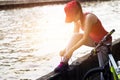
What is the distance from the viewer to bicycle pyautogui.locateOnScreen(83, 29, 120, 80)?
5.11 meters

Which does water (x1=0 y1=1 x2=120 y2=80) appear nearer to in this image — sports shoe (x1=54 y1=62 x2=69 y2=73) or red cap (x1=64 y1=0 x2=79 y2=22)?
sports shoe (x1=54 y1=62 x2=69 y2=73)

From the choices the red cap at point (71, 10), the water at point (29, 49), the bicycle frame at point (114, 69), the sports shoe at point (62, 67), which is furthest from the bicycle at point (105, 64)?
the water at point (29, 49)

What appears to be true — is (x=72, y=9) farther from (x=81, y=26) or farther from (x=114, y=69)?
(x=114, y=69)

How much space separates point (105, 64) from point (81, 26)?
904 millimetres

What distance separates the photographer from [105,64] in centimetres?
549

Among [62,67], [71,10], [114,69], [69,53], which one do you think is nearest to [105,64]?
[114,69]

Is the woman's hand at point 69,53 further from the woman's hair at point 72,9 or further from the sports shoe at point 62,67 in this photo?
the woman's hair at point 72,9

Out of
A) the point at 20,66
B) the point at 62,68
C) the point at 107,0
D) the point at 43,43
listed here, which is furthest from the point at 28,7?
the point at 62,68

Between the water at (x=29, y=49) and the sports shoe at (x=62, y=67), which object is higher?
the water at (x=29, y=49)

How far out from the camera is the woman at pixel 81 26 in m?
5.75

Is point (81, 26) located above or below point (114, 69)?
above

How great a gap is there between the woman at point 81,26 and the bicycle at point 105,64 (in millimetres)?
313

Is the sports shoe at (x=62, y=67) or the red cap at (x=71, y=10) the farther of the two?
the sports shoe at (x=62, y=67)

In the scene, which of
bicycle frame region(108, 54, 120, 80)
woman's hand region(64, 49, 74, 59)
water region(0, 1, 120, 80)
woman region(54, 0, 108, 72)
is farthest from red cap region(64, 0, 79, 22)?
water region(0, 1, 120, 80)
